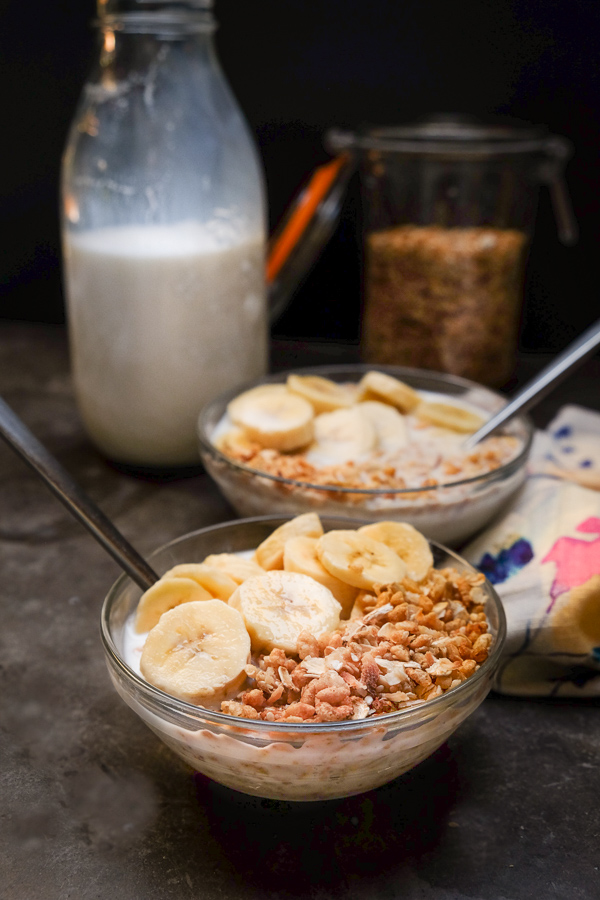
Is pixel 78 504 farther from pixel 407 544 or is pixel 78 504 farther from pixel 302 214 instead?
pixel 302 214

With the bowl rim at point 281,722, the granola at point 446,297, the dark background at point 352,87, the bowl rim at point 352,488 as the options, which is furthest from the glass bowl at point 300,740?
the dark background at point 352,87

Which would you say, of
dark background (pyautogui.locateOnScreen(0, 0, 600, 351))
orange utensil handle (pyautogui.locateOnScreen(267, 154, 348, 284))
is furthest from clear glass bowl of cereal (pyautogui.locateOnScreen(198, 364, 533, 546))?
dark background (pyautogui.locateOnScreen(0, 0, 600, 351))

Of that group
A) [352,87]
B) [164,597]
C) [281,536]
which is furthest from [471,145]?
[164,597]

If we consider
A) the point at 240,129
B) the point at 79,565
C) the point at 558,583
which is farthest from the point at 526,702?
the point at 240,129

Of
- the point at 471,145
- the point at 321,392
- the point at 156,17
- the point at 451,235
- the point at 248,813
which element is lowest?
the point at 248,813

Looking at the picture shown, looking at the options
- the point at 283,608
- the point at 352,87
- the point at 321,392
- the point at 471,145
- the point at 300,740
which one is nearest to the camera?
the point at 300,740

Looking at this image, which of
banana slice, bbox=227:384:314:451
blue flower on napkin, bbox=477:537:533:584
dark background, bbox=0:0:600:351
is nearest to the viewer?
blue flower on napkin, bbox=477:537:533:584

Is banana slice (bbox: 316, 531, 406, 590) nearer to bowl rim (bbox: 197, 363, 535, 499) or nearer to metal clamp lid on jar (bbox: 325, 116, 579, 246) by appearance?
bowl rim (bbox: 197, 363, 535, 499)
